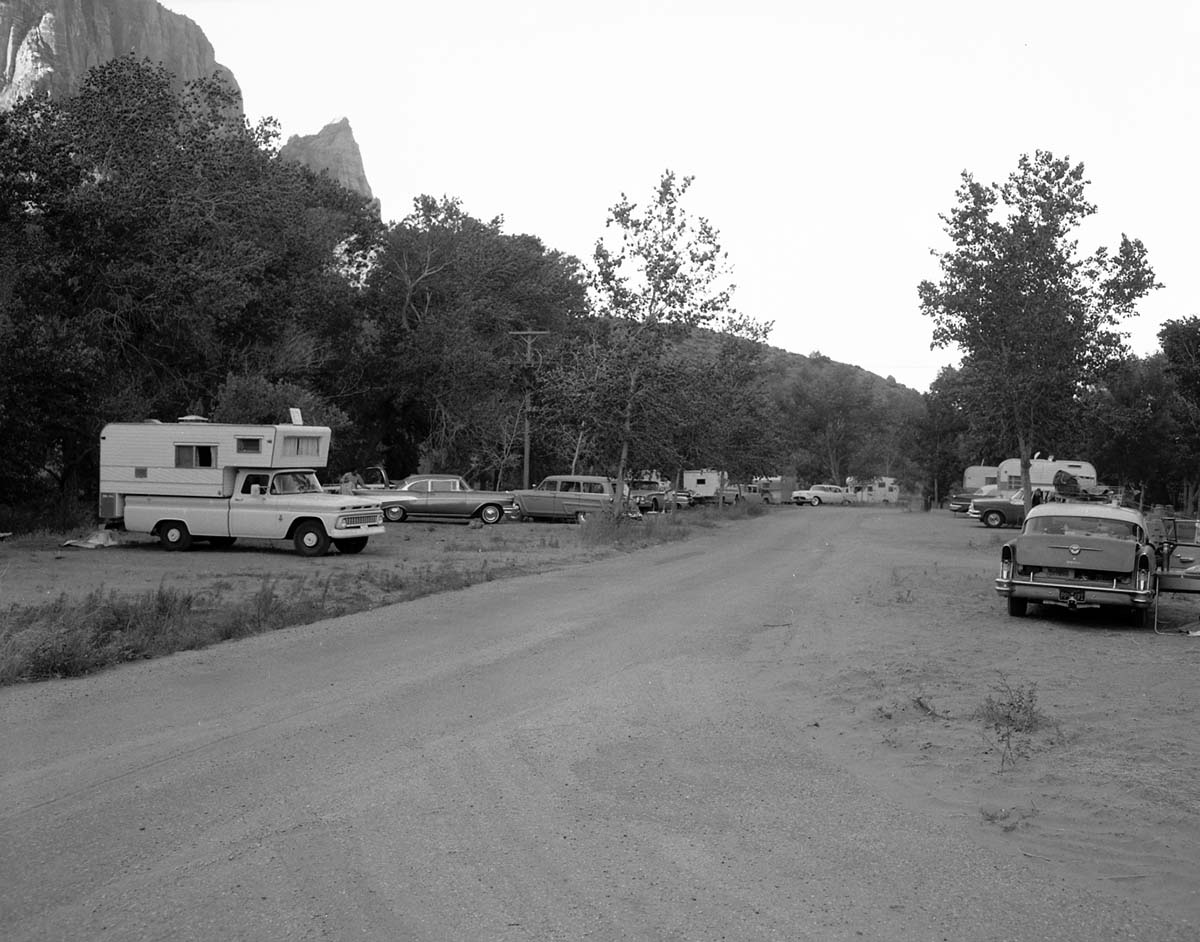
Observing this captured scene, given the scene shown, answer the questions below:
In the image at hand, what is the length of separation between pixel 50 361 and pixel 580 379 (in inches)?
566

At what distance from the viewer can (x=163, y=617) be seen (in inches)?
494

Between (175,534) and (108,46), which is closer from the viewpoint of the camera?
(175,534)

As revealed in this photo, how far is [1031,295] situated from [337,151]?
6001 inches

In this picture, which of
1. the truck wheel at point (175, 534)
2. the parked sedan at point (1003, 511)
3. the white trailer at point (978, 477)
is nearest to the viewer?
the truck wheel at point (175, 534)

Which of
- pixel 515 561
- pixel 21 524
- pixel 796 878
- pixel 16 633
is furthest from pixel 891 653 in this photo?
pixel 21 524

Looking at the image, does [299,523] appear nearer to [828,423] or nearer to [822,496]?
[822,496]

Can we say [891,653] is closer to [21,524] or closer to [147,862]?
[147,862]

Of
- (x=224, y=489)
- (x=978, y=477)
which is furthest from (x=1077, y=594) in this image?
(x=978, y=477)

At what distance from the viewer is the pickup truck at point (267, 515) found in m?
23.7

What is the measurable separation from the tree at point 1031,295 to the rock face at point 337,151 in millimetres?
132448

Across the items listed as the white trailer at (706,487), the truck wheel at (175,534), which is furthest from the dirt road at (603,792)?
the white trailer at (706,487)

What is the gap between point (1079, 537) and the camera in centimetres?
1501

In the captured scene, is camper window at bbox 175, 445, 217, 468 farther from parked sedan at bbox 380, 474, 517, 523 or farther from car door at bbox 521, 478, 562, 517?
car door at bbox 521, 478, 562, 517

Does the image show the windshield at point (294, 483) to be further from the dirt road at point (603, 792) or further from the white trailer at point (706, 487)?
the white trailer at point (706, 487)
